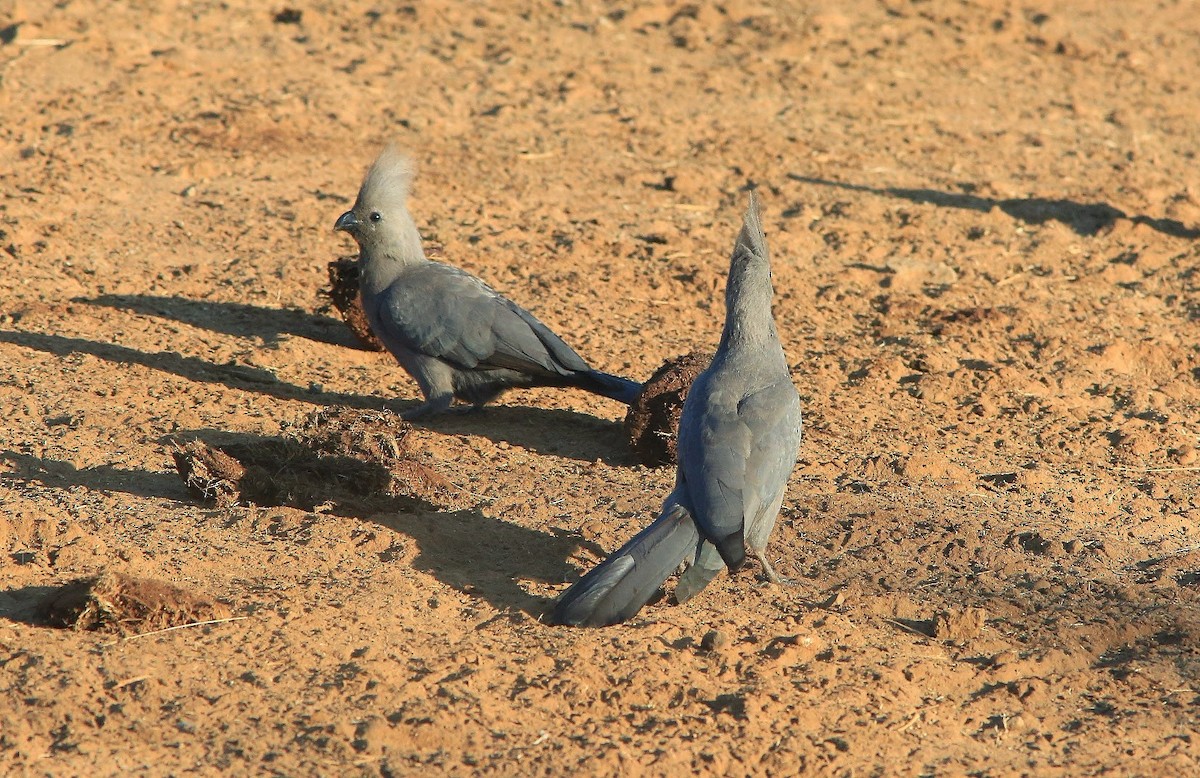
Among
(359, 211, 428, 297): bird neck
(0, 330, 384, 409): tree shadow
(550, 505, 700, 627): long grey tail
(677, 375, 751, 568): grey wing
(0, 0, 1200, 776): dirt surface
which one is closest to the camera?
(0, 0, 1200, 776): dirt surface

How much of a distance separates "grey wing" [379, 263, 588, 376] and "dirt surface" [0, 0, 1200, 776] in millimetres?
363

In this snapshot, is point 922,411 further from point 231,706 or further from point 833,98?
point 833,98

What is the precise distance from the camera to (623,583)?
5031mm

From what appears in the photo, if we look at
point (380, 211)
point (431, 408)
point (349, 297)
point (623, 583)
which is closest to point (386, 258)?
point (380, 211)

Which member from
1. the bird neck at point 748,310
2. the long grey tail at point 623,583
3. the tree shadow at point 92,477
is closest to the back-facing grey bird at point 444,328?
the bird neck at point 748,310

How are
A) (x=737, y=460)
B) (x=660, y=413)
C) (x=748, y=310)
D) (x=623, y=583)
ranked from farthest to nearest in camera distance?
(x=660, y=413), (x=748, y=310), (x=737, y=460), (x=623, y=583)

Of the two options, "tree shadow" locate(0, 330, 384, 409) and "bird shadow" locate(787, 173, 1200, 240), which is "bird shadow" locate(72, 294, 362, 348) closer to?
"tree shadow" locate(0, 330, 384, 409)

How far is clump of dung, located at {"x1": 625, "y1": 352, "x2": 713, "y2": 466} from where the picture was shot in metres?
6.51

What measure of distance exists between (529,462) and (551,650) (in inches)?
73.4

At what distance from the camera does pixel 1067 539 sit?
6.06 m

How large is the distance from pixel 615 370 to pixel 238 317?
2268 millimetres

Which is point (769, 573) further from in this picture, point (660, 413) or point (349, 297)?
point (349, 297)

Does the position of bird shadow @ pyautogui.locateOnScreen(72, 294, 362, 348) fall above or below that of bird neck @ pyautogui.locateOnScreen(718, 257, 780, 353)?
below

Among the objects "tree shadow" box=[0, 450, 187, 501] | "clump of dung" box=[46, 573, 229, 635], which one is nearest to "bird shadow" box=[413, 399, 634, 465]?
"tree shadow" box=[0, 450, 187, 501]
